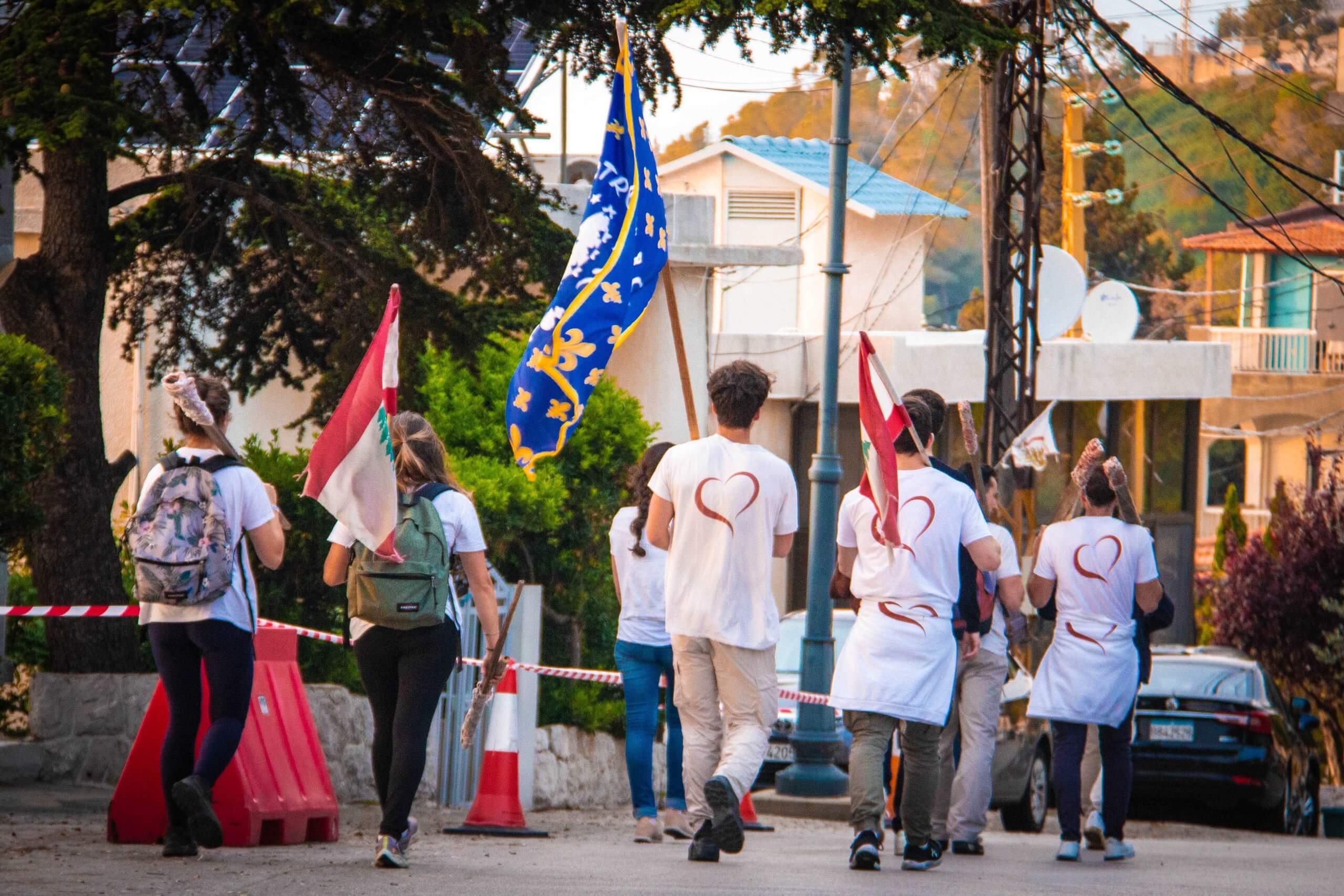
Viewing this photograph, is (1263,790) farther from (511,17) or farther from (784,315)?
(784,315)

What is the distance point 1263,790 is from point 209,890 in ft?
30.7

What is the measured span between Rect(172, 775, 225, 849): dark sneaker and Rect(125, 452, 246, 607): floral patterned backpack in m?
0.66

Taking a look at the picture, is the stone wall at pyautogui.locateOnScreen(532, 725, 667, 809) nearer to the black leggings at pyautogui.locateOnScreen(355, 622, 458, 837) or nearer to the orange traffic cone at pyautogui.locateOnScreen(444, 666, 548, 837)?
the orange traffic cone at pyautogui.locateOnScreen(444, 666, 548, 837)

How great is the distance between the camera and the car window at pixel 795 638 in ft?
51.1

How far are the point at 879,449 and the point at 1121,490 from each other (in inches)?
70.9

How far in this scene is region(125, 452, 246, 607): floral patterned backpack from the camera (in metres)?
6.93

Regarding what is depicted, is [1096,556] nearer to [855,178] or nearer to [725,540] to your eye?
[725,540]

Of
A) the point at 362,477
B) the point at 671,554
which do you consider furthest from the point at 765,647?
the point at 362,477

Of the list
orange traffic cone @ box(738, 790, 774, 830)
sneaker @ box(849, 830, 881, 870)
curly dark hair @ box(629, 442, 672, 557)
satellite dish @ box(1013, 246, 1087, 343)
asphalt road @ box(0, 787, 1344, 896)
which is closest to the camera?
asphalt road @ box(0, 787, 1344, 896)

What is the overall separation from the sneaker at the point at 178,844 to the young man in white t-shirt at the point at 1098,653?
3.86m

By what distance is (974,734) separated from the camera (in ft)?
27.7

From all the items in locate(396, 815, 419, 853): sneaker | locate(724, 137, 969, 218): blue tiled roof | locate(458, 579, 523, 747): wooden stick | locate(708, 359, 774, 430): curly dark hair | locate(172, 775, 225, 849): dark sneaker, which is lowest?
locate(396, 815, 419, 853): sneaker

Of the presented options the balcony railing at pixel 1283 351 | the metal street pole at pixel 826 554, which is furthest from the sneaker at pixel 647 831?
the balcony railing at pixel 1283 351

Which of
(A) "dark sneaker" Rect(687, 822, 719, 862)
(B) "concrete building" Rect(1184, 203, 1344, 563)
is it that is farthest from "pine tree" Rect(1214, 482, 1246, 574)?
(A) "dark sneaker" Rect(687, 822, 719, 862)
